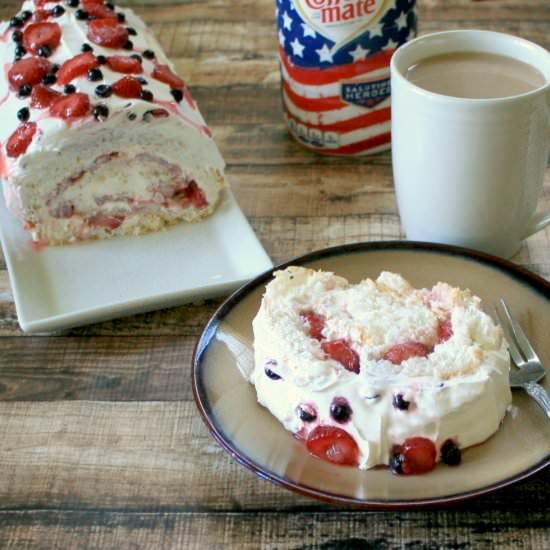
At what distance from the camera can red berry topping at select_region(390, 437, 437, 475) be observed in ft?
3.23

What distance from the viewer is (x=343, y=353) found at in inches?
41.6

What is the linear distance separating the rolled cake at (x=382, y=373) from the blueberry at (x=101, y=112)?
570 mm

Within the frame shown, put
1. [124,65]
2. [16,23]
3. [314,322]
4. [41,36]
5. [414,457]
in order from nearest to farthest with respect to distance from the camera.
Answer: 1. [414,457]
2. [314,322]
3. [124,65]
4. [41,36]
5. [16,23]

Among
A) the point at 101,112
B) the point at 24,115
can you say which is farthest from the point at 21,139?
the point at 101,112

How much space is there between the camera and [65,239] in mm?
1632

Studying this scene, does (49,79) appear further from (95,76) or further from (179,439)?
(179,439)

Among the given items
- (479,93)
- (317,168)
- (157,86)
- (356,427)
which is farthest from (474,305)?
(157,86)

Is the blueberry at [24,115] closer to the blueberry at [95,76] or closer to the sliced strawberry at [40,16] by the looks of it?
the blueberry at [95,76]

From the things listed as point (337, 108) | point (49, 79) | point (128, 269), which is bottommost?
point (128, 269)

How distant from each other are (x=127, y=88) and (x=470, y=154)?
0.63 m

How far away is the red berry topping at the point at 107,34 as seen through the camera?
5.63 ft

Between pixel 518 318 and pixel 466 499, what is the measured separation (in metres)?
0.34

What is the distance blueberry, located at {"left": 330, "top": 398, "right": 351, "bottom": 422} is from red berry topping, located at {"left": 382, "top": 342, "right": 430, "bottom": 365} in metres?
0.08

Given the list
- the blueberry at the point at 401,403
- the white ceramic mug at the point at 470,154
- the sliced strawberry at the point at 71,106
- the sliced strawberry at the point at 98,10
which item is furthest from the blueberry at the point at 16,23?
the blueberry at the point at 401,403
